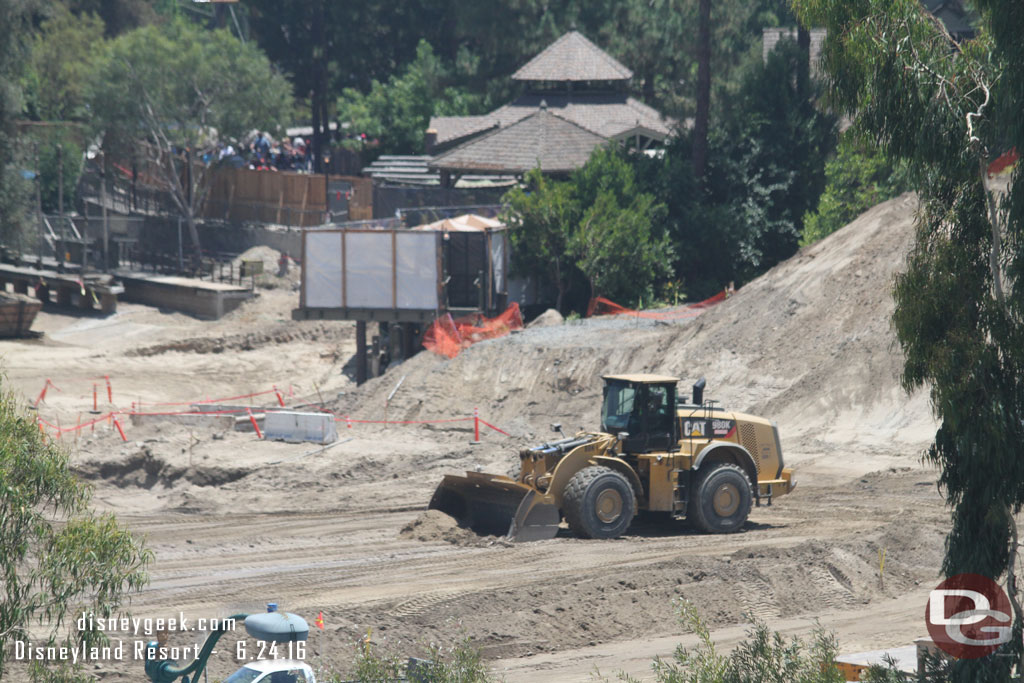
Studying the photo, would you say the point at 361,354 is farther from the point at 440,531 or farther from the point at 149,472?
the point at 440,531

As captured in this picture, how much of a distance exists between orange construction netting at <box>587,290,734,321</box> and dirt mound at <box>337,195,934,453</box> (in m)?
1.84

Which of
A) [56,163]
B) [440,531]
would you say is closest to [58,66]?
[56,163]

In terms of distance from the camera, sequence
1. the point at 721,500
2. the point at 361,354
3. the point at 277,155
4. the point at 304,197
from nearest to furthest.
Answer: the point at 721,500 < the point at 361,354 < the point at 304,197 < the point at 277,155

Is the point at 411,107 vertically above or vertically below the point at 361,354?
above

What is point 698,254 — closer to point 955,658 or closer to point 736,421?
point 736,421

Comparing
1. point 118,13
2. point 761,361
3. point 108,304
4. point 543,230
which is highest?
point 118,13

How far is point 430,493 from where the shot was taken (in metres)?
22.5

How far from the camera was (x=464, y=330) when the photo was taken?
110 ft

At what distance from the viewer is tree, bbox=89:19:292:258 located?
2008 inches

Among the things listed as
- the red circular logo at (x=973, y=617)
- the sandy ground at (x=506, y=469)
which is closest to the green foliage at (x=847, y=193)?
the sandy ground at (x=506, y=469)

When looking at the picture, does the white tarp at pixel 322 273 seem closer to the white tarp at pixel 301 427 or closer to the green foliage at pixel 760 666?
the white tarp at pixel 301 427

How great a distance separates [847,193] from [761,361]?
10.9 m

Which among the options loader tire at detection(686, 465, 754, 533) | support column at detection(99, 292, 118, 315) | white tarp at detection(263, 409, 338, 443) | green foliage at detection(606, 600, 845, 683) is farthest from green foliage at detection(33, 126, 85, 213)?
green foliage at detection(606, 600, 845, 683)

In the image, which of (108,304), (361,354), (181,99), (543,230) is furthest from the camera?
(181,99)
